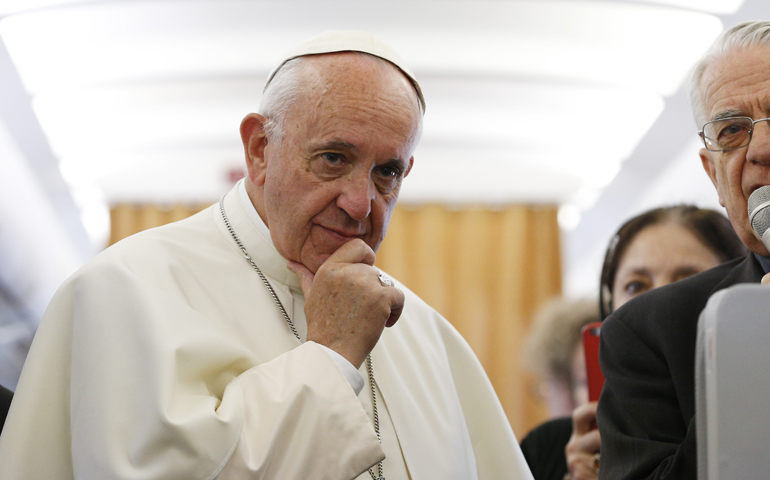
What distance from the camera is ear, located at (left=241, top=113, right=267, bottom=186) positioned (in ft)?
5.94

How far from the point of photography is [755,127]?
1436 mm

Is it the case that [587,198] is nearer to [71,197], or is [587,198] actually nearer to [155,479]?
[71,197]

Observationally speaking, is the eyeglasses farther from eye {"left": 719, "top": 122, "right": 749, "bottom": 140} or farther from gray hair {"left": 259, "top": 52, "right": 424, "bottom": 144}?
gray hair {"left": 259, "top": 52, "right": 424, "bottom": 144}

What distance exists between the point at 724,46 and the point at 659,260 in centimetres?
105

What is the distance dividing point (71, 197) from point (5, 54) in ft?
8.01

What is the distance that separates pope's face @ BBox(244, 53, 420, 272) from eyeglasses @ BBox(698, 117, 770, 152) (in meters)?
0.68

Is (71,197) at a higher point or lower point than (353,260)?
higher

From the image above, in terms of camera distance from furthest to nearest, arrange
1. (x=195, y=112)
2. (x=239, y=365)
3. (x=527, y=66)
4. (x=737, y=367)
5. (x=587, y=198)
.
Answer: (x=587, y=198) < (x=195, y=112) < (x=527, y=66) < (x=239, y=365) < (x=737, y=367)

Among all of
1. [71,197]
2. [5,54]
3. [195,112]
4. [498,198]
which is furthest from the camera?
[498,198]

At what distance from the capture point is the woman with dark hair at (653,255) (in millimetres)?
2318

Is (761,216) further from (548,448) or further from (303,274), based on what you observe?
(548,448)

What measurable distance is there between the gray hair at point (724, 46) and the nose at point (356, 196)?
2.52 ft

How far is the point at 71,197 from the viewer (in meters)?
5.59

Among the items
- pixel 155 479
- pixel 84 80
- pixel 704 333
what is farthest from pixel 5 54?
pixel 704 333
